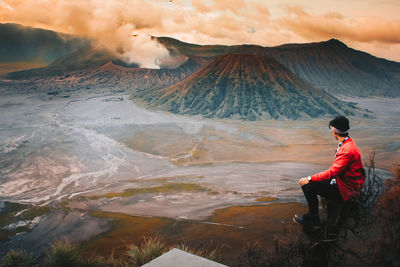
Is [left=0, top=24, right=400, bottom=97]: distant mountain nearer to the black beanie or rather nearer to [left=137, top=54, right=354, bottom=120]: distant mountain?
[left=137, top=54, right=354, bottom=120]: distant mountain

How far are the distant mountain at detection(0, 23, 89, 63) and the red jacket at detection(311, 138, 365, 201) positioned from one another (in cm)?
9175

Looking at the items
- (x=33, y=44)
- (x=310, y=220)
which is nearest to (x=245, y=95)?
(x=310, y=220)

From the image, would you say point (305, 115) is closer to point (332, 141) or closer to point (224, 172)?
point (332, 141)

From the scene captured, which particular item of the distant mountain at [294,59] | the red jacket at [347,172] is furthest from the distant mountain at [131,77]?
the red jacket at [347,172]

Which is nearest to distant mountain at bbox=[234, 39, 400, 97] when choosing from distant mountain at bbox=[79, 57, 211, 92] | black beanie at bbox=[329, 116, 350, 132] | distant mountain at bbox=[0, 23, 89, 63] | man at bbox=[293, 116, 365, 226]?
distant mountain at bbox=[79, 57, 211, 92]

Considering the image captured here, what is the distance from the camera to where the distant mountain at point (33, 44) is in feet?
276

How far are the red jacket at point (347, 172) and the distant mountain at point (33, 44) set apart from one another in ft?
301

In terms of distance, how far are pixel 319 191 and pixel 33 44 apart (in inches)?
4073

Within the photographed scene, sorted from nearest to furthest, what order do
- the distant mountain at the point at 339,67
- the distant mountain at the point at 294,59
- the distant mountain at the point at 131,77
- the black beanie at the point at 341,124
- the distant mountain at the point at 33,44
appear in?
the black beanie at the point at 341,124
the distant mountain at the point at 131,77
the distant mountain at the point at 339,67
the distant mountain at the point at 294,59
the distant mountain at the point at 33,44

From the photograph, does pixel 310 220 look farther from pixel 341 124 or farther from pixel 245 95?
pixel 245 95

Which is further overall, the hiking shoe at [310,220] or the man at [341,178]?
the hiking shoe at [310,220]

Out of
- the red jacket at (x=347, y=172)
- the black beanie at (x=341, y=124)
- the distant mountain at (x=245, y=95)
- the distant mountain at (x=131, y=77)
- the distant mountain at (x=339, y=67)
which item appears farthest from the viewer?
the distant mountain at (x=339, y=67)

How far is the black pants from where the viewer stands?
2.94m

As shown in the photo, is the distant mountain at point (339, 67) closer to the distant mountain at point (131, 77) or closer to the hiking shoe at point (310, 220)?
the distant mountain at point (131, 77)
